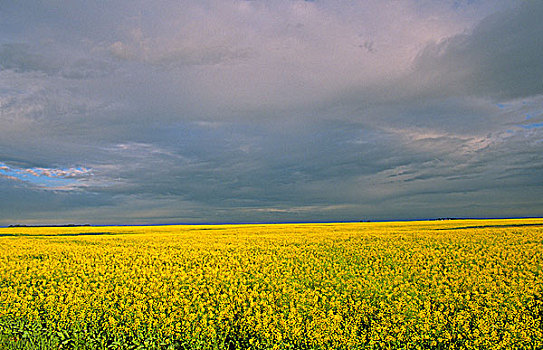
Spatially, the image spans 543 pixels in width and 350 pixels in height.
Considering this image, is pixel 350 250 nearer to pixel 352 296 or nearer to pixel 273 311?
pixel 352 296

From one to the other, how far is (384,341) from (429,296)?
3465mm

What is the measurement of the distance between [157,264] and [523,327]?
13.8 metres

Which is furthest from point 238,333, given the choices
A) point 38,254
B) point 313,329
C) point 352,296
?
point 38,254

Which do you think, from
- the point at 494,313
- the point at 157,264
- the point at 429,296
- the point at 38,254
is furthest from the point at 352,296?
the point at 38,254

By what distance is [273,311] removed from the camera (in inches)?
333

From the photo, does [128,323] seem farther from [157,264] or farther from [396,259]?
[396,259]

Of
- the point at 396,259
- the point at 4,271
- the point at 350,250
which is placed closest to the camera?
the point at 4,271

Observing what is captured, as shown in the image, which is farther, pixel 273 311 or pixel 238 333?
pixel 273 311

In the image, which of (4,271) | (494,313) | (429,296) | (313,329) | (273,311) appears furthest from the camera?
(4,271)

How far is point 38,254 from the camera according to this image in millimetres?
20953

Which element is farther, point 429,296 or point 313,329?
point 429,296

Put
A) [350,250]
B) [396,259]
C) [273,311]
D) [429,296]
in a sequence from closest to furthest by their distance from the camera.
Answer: [273,311], [429,296], [396,259], [350,250]

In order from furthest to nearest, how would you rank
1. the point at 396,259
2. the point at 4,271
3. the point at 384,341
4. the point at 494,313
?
1. the point at 396,259
2. the point at 4,271
3. the point at 494,313
4. the point at 384,341

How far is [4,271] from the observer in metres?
15.0
